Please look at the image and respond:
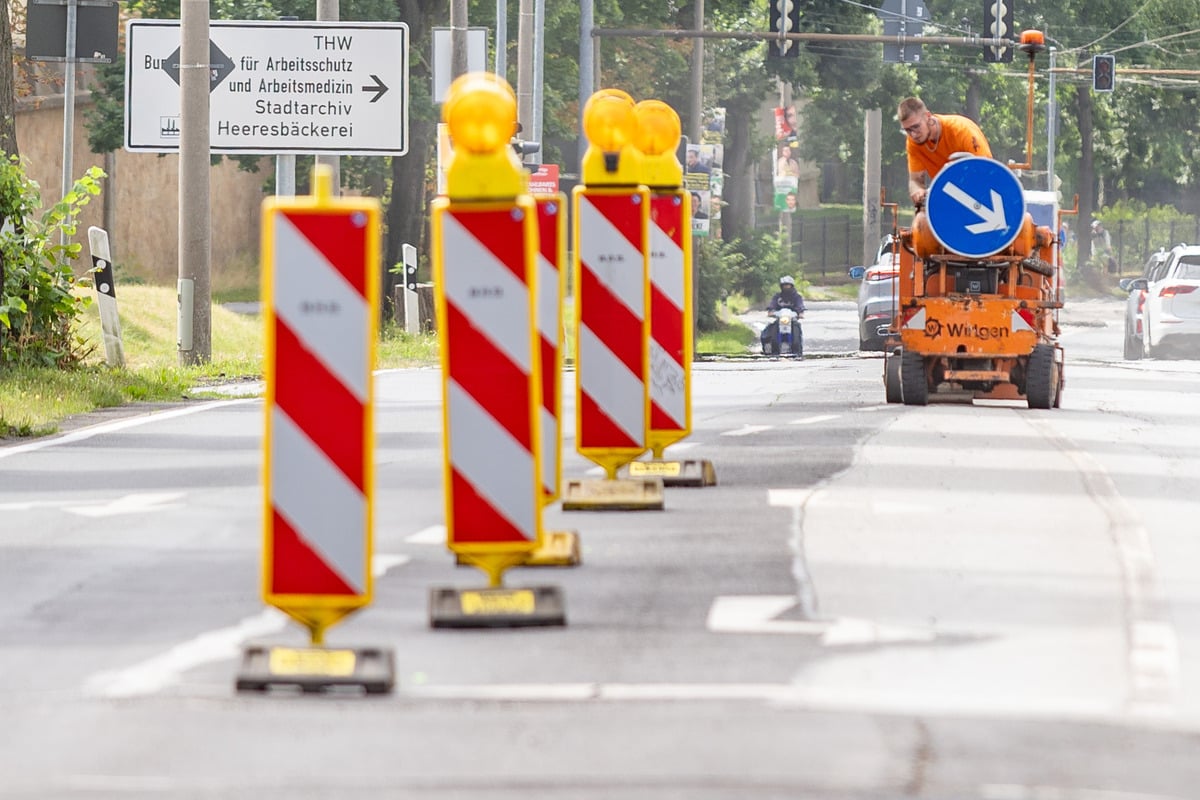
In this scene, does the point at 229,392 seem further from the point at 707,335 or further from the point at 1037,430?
the point at 707,335

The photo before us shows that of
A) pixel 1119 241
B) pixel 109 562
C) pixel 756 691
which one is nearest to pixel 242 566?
pixel 109 562

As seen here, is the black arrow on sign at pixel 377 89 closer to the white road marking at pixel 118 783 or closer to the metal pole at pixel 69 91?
the metal pole at pixel 69 91

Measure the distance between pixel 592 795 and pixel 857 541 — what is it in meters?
4.47

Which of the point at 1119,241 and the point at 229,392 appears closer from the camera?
the point at 229,392

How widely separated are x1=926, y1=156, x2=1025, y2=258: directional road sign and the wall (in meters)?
26.7

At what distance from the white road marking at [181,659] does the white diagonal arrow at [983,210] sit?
1063cm

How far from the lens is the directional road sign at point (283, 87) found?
25.4 meters

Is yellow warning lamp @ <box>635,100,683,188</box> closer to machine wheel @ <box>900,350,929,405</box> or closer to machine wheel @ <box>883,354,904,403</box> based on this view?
machine wheel @ <box>900,350,929,405</box>

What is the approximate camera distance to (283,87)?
25797 mm

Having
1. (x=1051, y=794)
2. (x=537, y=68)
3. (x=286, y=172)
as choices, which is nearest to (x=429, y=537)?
(x=1051, y=794)

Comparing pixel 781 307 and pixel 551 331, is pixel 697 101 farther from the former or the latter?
pixel 551 331

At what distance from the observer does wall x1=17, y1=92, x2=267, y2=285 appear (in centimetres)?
4488

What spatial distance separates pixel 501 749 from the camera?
20.8 feet

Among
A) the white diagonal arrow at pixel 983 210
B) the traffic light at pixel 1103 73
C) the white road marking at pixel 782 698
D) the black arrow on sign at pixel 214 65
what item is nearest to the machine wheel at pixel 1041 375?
the white diagonal arrow at pixel 983 210
